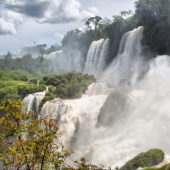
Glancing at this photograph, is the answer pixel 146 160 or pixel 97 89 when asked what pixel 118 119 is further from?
pixel 146 160

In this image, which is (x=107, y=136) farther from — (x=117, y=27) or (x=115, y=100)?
(x=117, y=27)

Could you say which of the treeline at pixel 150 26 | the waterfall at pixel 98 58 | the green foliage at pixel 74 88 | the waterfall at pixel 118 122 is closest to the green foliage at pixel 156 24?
the treeline at pixel 150 26

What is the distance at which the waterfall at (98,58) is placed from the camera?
158 ft

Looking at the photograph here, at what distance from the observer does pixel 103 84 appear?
102 ft

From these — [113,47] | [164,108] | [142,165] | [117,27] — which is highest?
[117,27]

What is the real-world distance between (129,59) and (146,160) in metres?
26.1

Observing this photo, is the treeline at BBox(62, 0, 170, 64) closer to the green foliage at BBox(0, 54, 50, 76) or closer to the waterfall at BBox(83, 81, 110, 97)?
the waterfall at BBox(83, 81, 110, 97)

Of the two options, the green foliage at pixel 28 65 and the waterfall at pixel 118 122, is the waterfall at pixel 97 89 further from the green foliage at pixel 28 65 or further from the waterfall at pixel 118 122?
the green foliage at pixel 28 65

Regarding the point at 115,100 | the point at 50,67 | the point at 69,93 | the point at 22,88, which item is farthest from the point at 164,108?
the point at 50,67

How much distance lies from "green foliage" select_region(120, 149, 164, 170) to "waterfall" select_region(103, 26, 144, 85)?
20386 mm

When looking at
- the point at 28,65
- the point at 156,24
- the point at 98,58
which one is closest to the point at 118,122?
the point at 156,24

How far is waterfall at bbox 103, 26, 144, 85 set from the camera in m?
36.9

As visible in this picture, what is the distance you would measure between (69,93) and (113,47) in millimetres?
18469

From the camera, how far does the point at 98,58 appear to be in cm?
5019
